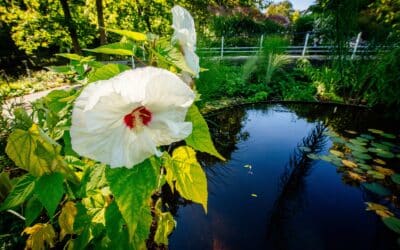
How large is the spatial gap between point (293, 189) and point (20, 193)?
207 cm

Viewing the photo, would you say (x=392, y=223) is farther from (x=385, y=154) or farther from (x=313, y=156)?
(x=385, y=154)

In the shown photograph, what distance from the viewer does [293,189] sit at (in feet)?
7.19

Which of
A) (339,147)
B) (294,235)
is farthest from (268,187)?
(339,147)

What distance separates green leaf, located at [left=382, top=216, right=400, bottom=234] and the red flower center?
6.90 ft

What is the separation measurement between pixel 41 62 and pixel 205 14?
9.84 m

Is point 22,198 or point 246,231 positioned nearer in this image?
point 22,198

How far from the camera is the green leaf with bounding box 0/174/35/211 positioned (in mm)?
653

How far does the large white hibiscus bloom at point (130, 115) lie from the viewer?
1.43 feet

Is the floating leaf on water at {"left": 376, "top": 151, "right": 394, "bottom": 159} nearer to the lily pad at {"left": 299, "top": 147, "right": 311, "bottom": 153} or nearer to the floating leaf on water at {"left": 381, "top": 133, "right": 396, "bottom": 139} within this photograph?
the floating leaf on water at {"left": 381, "top": 133, "right": 396, "bottom": 139}

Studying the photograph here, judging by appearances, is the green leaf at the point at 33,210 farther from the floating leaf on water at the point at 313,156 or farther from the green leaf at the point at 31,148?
the floating leaf on water at the point at 313,156

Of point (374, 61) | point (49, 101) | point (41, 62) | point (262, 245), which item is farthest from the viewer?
point (41, 62)

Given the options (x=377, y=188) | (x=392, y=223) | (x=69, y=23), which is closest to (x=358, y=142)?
(x=377, y=188)

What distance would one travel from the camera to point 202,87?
3832 mm

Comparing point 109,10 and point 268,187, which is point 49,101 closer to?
point 268,187
